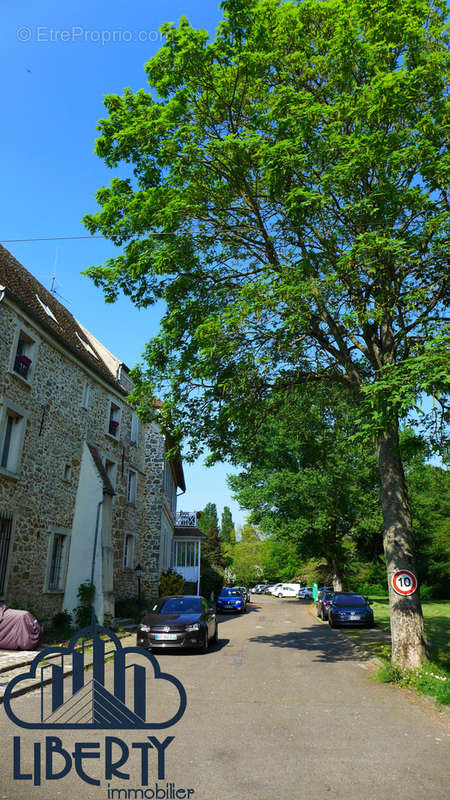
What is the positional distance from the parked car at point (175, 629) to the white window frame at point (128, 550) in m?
9.32

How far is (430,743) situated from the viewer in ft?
17.7

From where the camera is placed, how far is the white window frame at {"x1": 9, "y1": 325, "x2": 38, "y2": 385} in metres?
13.6

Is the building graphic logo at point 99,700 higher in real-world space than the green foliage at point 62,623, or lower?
lower

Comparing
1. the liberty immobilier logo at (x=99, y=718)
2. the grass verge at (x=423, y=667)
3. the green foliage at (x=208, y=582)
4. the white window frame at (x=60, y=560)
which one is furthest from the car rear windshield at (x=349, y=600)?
the green foliage at (x=208, y=582)

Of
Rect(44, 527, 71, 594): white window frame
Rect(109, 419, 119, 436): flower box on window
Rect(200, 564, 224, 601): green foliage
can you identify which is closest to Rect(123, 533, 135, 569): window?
Rect(109, 419, 119, 436): flower box on window

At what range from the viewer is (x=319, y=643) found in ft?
48.5

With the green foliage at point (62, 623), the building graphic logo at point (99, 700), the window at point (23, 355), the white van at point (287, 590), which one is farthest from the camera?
the white van at point (287, 590)

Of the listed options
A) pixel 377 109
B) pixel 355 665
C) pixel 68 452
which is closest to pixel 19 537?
pixel 68 452

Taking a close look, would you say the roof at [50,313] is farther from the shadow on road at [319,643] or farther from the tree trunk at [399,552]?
the shadow on road at [319,643]

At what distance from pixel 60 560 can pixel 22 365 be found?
6.41 m

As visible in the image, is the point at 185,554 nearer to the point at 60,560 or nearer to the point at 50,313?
the point at 60,560

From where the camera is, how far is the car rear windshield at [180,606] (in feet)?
42.8

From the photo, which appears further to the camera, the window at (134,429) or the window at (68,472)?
the window at (134,429)

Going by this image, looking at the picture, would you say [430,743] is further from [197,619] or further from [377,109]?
[377,109]
